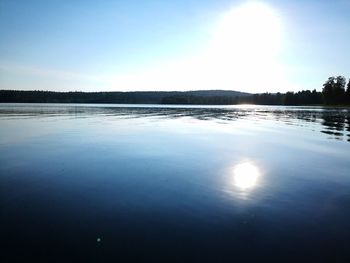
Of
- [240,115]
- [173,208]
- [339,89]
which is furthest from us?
[339,89]

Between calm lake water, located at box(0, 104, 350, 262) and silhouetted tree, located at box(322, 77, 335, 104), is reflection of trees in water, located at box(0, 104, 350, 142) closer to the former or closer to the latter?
calm lake water, located at box(0, 104, 350, 262)

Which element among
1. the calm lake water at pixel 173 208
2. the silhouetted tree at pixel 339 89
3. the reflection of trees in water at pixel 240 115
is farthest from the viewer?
the silhouetted tree at pixel 339 89

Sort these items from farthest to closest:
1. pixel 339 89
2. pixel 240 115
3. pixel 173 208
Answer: pixel 339 89 < pixel 240 115 < pixel 173 208

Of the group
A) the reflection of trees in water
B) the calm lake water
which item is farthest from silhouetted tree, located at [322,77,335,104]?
the calm lake water

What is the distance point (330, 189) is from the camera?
32.5 ft

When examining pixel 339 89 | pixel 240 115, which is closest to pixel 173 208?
pixel 240 115

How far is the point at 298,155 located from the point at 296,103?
174 m

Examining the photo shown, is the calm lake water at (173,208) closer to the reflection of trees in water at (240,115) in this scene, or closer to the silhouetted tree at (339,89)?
the reflection of trees in water at (240,115)

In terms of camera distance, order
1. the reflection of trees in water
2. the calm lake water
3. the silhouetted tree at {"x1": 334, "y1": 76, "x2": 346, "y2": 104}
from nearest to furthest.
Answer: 1. the calm lake water
2. the reflection of trees in water
3. the silhouetted tree at {"x1": 334, "y1": 76, "x2": 346, "y2": 104}

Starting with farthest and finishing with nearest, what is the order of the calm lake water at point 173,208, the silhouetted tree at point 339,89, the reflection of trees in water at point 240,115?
the silhouetted tree at point 339,89, the reflection of trees in water at point 240,115, the calm lake water at point 173,208

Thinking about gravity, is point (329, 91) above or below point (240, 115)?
above

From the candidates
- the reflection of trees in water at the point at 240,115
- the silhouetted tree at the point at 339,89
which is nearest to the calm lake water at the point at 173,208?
the reflection of trees in water at the point at 240,115

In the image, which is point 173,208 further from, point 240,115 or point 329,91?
point 329,91

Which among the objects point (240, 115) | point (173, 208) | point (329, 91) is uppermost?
point (329, 91)
